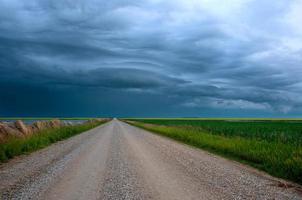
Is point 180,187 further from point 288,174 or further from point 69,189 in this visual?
point 288,174

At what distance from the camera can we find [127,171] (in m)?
12.7

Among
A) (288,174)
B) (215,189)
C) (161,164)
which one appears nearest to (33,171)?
(161,164)

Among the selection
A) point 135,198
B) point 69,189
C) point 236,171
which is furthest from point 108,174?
point 236,171

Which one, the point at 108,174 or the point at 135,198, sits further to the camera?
the point at 108,174

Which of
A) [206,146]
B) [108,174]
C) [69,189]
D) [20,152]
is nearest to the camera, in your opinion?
[69,189]

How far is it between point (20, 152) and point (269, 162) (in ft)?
45.3

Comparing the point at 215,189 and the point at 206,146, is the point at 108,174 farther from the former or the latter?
the point at 206,146

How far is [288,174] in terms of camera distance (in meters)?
12.8

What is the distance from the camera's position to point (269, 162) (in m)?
15.3

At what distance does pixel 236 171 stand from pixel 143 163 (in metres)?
3.95

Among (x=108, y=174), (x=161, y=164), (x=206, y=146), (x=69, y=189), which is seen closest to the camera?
(x=69, y=189)

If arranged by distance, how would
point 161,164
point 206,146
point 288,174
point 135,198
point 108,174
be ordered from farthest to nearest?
point 206,146 < point 161,164 < point 288,174 < point 108,174 < point 135,198

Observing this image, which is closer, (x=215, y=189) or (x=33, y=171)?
(x=215, y=189)

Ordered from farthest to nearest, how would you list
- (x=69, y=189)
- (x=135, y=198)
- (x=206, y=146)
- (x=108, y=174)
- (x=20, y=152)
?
(x=206, y=146) < (x=20, y=152) < (x=108, y=174) < (x=69, y=189) < (x=135, y=198)
